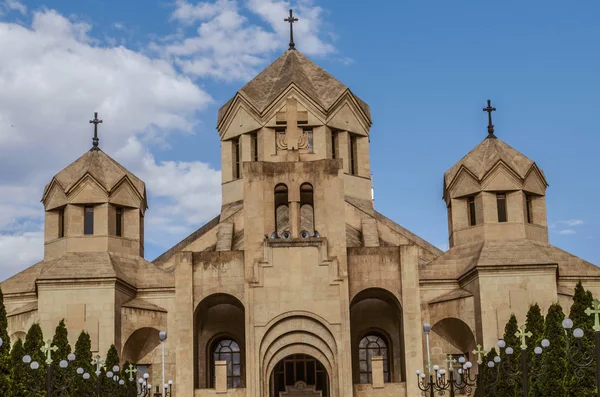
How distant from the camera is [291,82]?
41625 millimetres

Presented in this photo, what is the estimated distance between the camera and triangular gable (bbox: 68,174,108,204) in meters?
36.8

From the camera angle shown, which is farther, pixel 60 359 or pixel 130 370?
pixel 130 370

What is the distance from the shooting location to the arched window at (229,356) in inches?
1479

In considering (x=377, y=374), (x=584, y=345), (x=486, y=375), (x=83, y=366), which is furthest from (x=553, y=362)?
(x=83, y=366)

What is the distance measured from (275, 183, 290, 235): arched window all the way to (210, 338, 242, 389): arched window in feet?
15.3

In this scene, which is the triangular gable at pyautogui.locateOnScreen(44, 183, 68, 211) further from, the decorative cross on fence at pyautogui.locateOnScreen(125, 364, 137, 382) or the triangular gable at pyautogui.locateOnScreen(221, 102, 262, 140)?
the triangular gable at pyautogui.locateOnScreen(221, 102, 262, 140)

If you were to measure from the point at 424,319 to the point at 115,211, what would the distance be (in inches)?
468

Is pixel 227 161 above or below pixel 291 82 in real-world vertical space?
below

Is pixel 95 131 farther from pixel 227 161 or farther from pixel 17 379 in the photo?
pixel 17 379

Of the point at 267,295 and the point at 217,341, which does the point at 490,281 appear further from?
the point at 217,341

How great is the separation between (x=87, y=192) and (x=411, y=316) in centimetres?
1245

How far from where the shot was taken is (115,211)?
1471 inches

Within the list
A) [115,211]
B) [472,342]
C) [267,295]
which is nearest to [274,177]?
[267,295]

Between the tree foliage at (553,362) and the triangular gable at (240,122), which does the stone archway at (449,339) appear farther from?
the triangular gable at (240,122)
